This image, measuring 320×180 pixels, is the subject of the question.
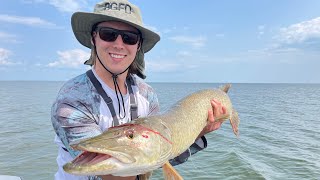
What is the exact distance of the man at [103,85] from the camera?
108 inches

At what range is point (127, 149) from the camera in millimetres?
2195

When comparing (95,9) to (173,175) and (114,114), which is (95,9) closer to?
(114,114)

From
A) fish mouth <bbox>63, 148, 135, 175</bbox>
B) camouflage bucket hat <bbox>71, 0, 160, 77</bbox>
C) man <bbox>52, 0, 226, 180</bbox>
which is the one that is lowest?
fish mouth <bbox>63, 148, 135, 175</bbox>

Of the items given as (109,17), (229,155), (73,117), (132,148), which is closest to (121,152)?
(132,148)

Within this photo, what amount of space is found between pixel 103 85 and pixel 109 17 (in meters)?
0.71

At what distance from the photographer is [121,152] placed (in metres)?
2.14

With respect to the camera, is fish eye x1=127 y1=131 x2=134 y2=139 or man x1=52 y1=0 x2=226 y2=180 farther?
man x1=52 y1=0 x2=226 y2=180

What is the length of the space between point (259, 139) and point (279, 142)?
1.08 m

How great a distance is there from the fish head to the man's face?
99 cm

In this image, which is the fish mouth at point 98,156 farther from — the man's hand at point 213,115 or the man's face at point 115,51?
the man's hand at point 213,115

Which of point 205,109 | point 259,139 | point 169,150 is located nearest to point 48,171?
point 205,109

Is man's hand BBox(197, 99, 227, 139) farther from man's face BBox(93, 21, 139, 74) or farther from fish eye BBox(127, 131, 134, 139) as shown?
fish eye BBox(127, 131, 134, 139)

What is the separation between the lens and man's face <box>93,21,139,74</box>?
317 centimetres

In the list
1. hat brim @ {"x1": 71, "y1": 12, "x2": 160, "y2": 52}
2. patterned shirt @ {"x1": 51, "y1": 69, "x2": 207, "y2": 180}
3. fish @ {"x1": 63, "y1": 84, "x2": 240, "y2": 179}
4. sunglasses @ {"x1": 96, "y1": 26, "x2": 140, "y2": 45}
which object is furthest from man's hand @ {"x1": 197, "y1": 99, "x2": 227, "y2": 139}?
sunglasses @ {"x1": 96, "y1": 26, "x2": 140, "y2": 45}
